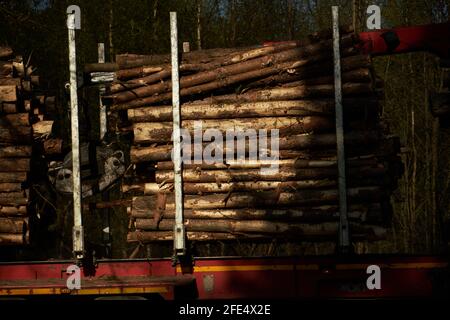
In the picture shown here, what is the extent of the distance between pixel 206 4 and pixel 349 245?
779 inches

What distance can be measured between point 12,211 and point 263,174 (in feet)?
9.86

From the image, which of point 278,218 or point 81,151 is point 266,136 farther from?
point 81,151

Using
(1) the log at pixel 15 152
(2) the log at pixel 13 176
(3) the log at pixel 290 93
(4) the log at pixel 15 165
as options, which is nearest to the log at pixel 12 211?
Answer: (2) the log at pixel 13 176

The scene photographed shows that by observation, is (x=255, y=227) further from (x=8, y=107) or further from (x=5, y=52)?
(x=5, y=52)

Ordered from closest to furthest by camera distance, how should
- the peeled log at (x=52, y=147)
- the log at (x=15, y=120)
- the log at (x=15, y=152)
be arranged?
the log at (x=15, y=152)
the log at (x=15, y=120)
the peeled log at (x=52, y=147)

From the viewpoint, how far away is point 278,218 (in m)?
8.33

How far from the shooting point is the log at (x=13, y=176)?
9.23 meters

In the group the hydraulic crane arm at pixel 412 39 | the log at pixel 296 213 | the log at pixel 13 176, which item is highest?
the hydraulic crane arm at pixel 412 39

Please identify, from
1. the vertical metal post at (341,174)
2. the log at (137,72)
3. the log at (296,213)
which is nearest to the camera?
the vertical metal post at (341,174)

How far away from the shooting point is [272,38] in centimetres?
2712

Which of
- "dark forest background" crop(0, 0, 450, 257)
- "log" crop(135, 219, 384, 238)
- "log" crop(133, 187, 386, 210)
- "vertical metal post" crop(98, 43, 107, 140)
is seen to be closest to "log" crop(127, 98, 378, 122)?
"log" crop(133, 187, 386, 210)

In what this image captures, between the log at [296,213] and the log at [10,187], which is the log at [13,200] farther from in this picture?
the log at [296,213]

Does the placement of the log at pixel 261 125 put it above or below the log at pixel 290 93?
below

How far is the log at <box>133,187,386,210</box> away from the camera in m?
8.17
